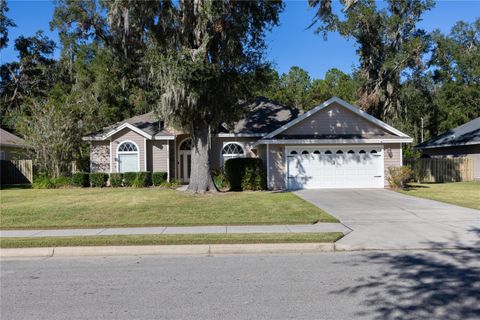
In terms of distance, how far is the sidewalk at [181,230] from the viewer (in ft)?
33.0

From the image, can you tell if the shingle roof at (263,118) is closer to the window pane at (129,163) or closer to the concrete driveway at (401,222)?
the window pane at (129,163)

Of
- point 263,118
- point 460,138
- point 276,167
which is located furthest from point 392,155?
point 460,138

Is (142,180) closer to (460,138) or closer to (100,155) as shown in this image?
(100,155)

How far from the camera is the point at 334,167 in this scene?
2242 cm

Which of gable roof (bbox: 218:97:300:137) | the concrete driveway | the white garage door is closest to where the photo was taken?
the concrete driveway

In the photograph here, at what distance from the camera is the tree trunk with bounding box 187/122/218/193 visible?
19.5 meters

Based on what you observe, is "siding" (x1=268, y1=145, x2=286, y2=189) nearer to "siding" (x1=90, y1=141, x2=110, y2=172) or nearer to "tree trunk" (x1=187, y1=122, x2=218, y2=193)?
"tree trunk" (x1=187, y1=122, x2=218, y2=193)

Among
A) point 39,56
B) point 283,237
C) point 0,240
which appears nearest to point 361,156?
point 283,237

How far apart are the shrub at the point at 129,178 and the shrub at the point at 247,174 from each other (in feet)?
21.2

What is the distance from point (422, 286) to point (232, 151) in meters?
20.2

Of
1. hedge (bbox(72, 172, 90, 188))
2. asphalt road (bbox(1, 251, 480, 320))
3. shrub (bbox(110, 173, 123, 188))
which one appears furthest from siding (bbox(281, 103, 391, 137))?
asphalt road (bbox(1, 251, 480, 320))

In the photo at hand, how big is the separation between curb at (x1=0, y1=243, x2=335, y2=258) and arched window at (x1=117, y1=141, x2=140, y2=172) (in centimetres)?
1735

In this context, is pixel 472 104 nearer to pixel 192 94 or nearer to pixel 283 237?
pixel 192 94

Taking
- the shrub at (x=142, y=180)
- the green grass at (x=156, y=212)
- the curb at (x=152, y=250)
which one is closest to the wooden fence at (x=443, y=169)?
the green grass at (x=156, y=212)
